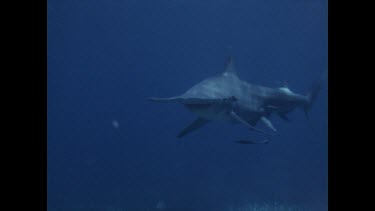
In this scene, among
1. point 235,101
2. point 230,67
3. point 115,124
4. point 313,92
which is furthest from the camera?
point 115,124

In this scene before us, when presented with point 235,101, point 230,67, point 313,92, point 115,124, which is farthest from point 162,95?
point 235,101

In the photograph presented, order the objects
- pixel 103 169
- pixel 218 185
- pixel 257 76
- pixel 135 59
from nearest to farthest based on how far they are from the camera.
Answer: pixel 218 185
pixel 103 169
pixel 135 59
pixel 257 76

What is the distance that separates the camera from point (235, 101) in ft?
31.7

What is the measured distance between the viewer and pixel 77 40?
39000 mm

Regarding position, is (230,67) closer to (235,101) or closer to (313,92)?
(235,101)

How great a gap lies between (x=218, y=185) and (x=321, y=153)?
24018 mm

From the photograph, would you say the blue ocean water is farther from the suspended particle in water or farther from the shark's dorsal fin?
the shark's dorsal fin

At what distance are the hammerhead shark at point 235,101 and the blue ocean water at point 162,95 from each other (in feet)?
30.4

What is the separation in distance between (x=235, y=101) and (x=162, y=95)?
109 ft

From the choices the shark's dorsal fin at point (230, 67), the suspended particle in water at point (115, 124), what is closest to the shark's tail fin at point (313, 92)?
the shark's dorsal fin at point (230, 67)

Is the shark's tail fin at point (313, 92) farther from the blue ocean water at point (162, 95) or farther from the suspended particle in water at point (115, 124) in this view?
the suspended particle in water at point (115, 124)

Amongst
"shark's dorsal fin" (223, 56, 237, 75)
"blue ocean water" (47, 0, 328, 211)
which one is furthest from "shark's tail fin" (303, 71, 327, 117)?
"blue ocean water" (47, 0, 328, 211)
